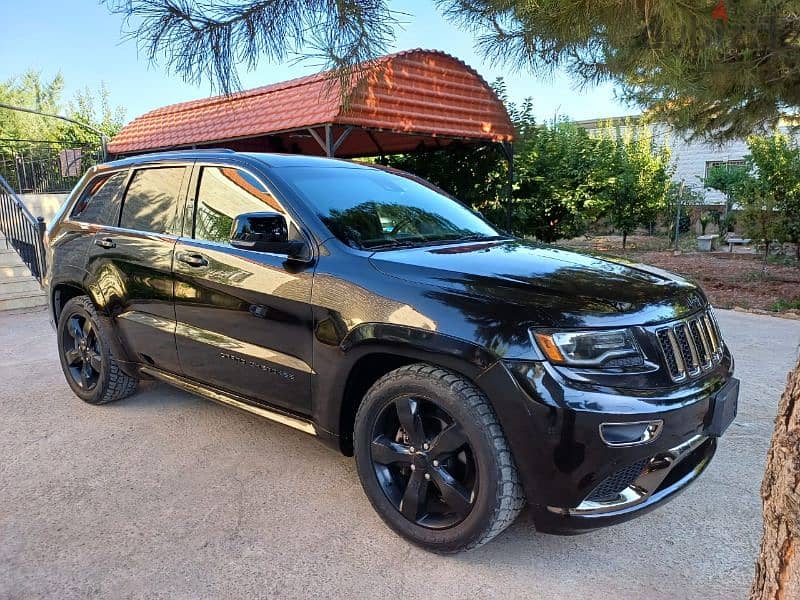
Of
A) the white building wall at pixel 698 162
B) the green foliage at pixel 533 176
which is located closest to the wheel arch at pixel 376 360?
the green foliage at pixel 533 176

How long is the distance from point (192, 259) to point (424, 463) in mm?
1807

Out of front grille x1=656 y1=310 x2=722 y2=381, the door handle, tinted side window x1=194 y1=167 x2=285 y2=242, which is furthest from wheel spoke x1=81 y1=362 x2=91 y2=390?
front grille x1=656 y1=310 x2=722 y2=381

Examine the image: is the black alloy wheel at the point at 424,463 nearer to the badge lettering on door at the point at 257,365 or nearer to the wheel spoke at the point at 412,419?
the wheel spoke at the point at 412,419

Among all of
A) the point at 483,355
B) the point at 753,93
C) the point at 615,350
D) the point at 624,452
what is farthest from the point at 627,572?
the point at 753,93

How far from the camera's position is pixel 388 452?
8.75 feet

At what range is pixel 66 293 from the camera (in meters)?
4.61

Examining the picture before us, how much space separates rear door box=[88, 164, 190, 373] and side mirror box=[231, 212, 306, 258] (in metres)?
0.85

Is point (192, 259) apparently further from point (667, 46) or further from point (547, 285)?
point (667, 46)

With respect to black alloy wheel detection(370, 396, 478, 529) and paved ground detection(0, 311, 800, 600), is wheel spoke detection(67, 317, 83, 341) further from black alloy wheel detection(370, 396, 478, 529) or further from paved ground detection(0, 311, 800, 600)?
black alloy wheel detection(370, 396, 478, 529)

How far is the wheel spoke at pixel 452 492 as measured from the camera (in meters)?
2.46

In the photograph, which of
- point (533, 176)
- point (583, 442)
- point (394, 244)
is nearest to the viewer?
point (583, 442)

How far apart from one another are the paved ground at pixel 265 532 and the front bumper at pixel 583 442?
360 mm

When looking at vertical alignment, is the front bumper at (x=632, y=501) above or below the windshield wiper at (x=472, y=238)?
below

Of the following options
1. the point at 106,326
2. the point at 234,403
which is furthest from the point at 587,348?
the point at 106,326
